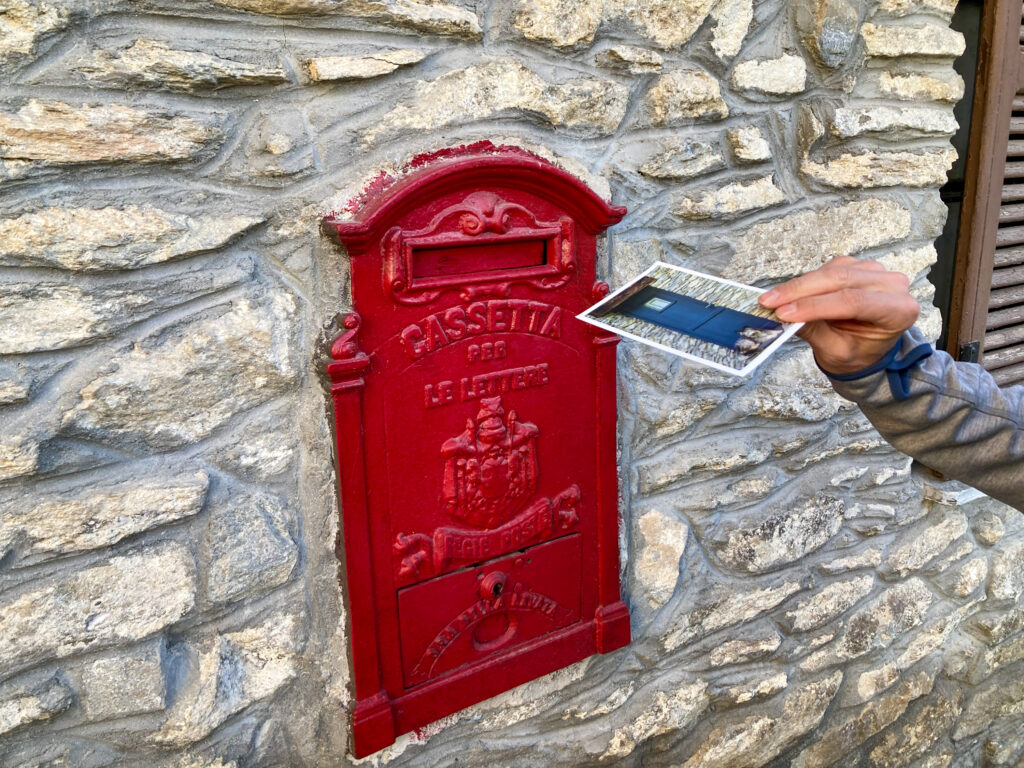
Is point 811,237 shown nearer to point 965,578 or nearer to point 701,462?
point 701,462

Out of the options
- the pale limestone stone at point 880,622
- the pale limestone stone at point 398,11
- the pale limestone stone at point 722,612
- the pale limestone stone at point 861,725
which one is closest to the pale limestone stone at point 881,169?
the pale limestone stone at point 398,11

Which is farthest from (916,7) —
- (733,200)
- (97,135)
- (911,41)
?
(97,135)

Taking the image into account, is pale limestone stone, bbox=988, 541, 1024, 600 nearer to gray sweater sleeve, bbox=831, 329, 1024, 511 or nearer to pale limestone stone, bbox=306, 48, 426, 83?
gray sweater sleeve, bbox=831, 329, 1024, 511

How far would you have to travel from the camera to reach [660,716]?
5.99ft

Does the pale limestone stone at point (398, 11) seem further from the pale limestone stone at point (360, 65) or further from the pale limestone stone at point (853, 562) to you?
the pale limestone stone at point (853, 562)

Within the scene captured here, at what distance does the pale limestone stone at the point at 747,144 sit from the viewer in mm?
1683

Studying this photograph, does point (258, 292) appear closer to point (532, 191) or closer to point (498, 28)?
point (532, 191)

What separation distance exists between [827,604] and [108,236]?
187 cm

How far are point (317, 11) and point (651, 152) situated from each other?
0.70 m

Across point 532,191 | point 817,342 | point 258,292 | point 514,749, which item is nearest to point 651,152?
point 532,191

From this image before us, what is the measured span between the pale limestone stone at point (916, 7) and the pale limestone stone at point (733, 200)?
51 centimetres

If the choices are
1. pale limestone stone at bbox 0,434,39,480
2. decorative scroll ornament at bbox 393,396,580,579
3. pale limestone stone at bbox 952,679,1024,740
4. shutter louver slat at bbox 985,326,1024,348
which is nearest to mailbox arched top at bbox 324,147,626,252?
decorative scroll ornament at bbox 393,396,580,579

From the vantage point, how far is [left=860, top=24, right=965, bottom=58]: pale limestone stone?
5.98ft

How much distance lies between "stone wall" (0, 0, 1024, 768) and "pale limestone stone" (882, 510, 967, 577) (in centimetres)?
6
